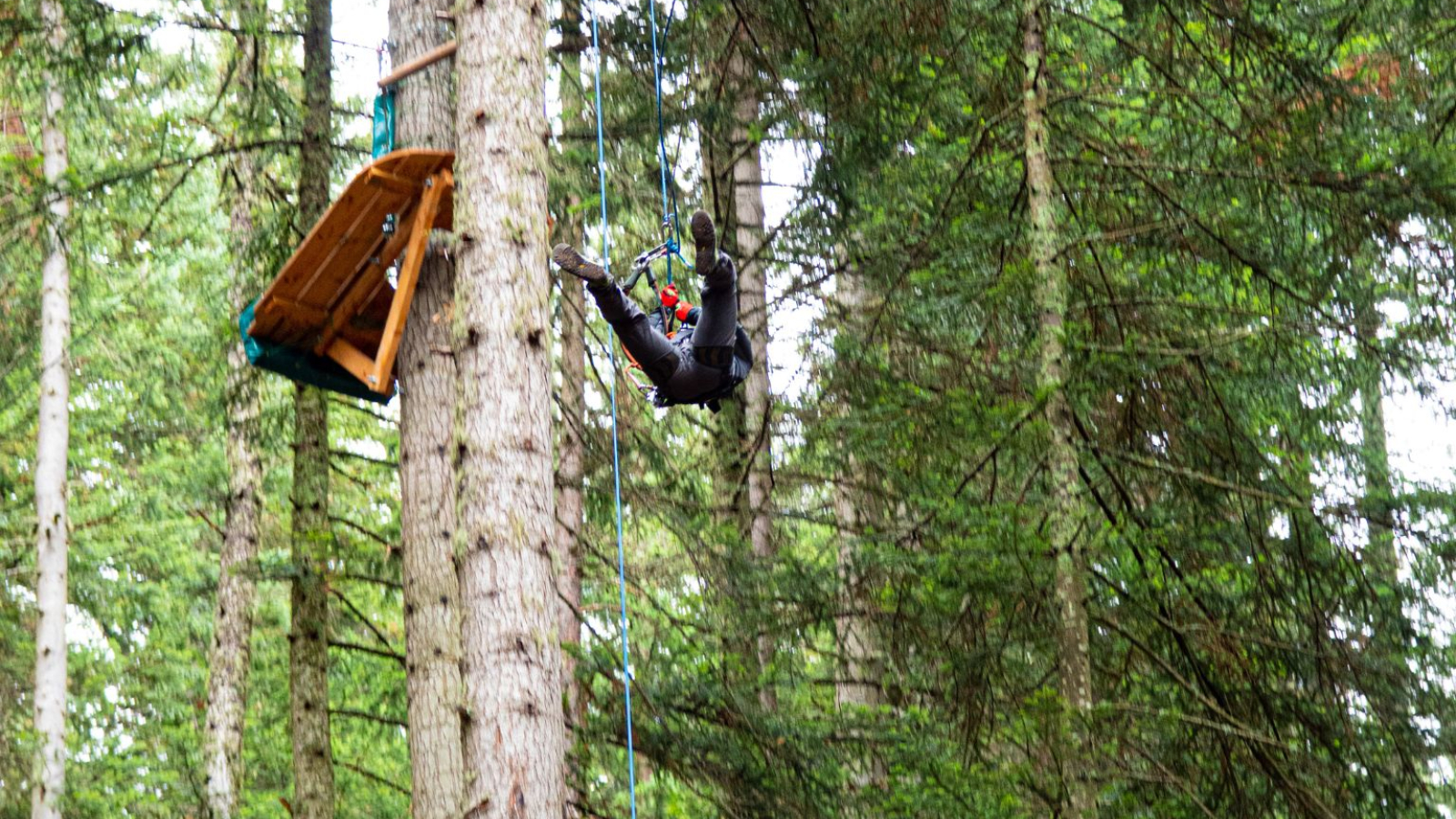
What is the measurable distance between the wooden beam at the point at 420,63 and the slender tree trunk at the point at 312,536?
6.20 feet

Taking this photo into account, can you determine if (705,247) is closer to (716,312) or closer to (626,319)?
(626,319)

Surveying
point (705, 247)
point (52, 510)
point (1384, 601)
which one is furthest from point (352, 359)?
point (52, 510)

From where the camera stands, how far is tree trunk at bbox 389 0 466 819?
6.61m

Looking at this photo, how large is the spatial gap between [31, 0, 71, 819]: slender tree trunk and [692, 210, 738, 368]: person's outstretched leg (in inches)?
268

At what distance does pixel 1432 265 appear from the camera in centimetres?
883

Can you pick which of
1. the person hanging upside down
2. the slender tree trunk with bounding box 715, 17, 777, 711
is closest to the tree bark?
the slender tree trunk with bounding box 715, 17, 777, 711

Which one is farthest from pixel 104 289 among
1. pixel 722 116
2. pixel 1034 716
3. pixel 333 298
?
pixel 1034 716

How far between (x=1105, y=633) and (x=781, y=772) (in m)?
2.33

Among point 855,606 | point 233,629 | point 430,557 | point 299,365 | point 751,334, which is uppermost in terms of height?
point 751,334

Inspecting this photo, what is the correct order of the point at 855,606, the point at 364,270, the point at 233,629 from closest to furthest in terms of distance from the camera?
the point at 364,270, the point at 855,606, the point at 233,629

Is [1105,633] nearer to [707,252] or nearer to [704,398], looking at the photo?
[704,398]

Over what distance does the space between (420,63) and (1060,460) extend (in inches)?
141

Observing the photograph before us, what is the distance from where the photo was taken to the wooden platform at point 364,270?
6.75 meters

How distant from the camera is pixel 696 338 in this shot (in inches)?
313
